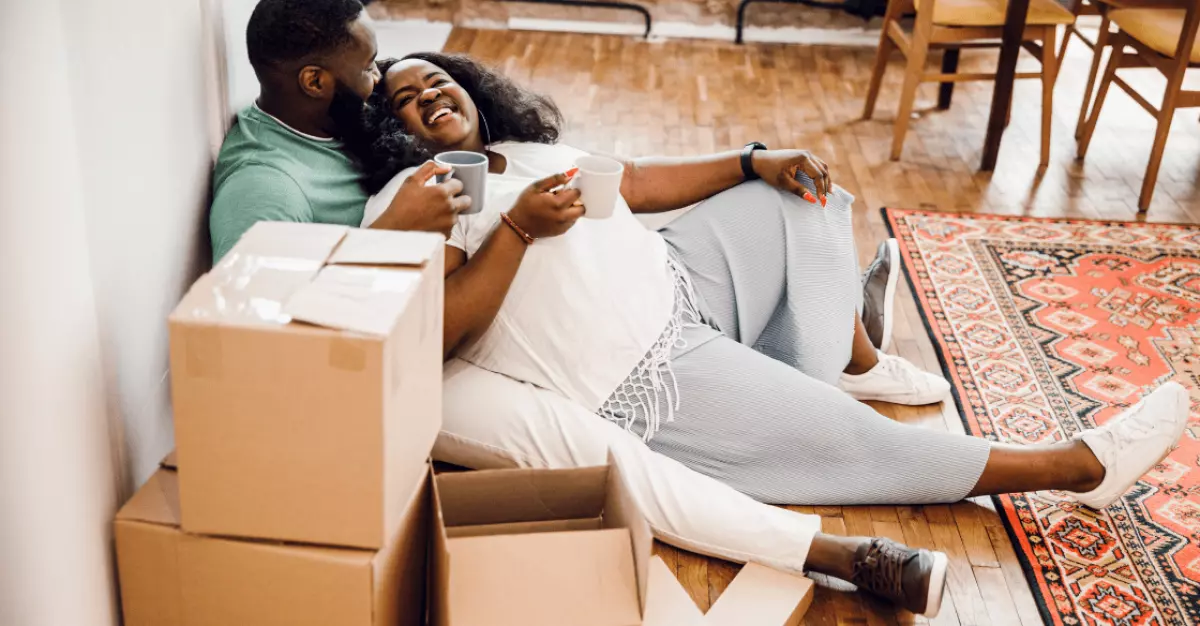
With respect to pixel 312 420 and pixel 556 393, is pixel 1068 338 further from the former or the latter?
pixel 312 420

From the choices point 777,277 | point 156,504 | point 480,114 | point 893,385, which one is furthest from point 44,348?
point 893,385

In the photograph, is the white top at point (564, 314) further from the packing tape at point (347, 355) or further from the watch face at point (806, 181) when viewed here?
the packing tape at point (347, 355)

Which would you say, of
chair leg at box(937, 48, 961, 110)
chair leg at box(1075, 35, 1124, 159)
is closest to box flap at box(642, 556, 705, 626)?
chair leg at box(1075, 35, 1124, 159)

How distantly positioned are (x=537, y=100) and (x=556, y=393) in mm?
626

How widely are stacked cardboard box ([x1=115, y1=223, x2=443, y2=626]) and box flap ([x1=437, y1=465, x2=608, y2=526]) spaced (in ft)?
0.51

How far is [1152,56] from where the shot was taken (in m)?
3.30

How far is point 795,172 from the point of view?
2.09 metres

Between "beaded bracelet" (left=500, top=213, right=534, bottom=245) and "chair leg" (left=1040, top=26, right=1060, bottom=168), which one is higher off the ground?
"beaded bracelet" (left=500, top=213, right=534, bottom=245)

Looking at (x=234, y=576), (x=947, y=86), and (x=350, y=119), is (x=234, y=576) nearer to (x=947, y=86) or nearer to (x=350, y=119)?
(x=350, y=119)

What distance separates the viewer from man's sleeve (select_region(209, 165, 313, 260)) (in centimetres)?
157

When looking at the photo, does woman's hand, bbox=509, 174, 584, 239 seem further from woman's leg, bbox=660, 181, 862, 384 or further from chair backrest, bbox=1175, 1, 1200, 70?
chair backrest, bbox=1175, 1, 1200, 70

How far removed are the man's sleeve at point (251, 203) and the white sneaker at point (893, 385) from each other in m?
1.20

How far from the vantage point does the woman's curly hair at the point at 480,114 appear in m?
1.85

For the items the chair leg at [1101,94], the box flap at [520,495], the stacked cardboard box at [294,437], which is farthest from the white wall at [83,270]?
the chair leg at [1101,94]
